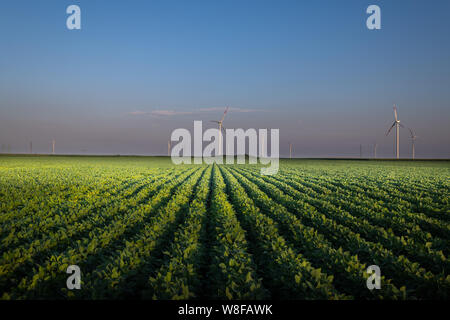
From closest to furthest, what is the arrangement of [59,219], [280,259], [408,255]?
[280,259] → [408,255] → [59,219]

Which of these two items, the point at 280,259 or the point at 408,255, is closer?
the point at 280,259

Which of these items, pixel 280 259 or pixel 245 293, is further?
pixel 280 259

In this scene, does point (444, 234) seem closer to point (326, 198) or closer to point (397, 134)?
point (326, 198)

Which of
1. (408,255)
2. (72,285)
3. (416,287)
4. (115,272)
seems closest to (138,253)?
(115,272)

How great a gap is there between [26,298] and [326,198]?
619 inches

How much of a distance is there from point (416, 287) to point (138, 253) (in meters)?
6.84

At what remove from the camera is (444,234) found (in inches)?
368

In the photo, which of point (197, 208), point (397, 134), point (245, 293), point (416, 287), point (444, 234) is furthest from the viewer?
point (397, 134)

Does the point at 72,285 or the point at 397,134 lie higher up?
the point at 397,134
